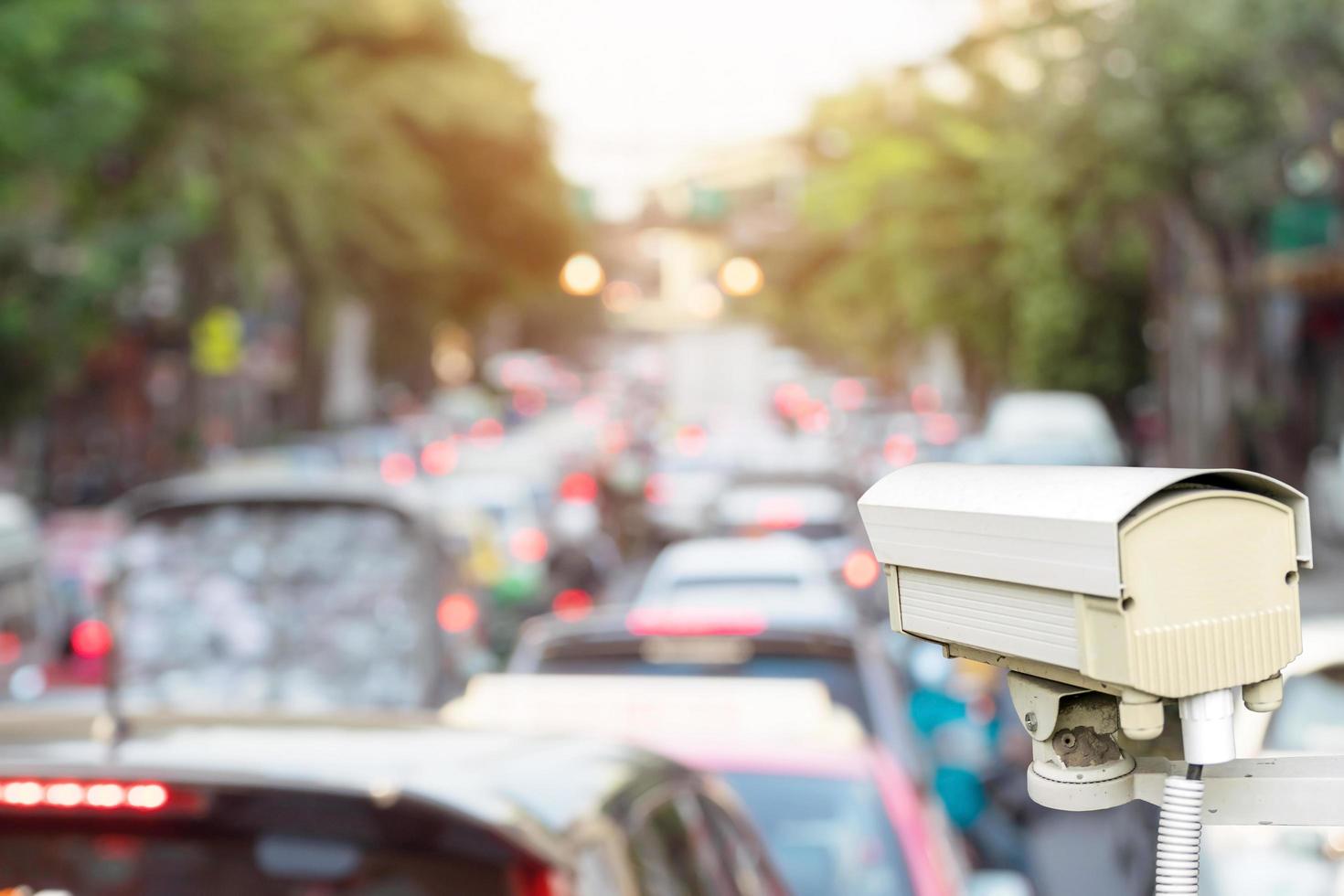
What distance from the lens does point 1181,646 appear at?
70.4 inches

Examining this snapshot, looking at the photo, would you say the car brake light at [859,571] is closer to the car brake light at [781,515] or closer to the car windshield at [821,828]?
the car brake light at [781,515]

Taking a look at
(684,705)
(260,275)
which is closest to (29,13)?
(260,275)

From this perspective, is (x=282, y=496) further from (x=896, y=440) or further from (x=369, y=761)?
(x=896, y=440)

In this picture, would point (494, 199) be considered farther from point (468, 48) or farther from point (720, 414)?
point (720, 414)

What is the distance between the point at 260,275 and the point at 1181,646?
1296 inches

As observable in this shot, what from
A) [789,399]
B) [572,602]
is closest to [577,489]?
[572,602]

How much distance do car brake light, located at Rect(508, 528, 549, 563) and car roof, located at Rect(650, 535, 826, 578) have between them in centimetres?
806

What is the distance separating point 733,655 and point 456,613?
3.57 metres

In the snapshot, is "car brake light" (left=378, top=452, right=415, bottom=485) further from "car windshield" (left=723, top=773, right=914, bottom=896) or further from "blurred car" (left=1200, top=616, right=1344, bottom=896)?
"car windshield" (left=723, top=773, right=914, bottom=896)

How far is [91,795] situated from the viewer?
9.84 ft

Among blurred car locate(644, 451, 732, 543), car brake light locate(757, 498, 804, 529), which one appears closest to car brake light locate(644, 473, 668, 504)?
blurred car locate(644, 451, 732, 543)

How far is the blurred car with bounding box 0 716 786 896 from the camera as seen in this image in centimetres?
287

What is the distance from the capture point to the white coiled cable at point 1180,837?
1.85 meters

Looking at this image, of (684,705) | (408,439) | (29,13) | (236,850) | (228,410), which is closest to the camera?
(236,850)
